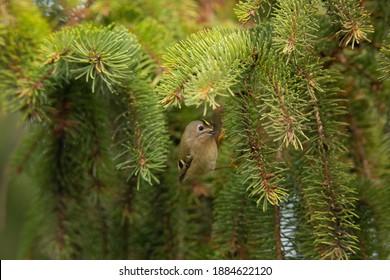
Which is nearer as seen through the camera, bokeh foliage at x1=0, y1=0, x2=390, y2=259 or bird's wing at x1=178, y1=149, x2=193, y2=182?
bokeh foliage at x1=0, y1=0, x2=390, y2=259

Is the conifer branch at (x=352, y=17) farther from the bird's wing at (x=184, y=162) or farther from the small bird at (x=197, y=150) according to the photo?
the bird's wing at (x=184, y=162)

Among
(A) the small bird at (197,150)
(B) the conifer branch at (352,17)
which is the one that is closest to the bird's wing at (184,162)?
(A) the small bird at (197,150)

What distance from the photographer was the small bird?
2277 millimetres

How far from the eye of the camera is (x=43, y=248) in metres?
2.52

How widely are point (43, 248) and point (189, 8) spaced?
136 cm

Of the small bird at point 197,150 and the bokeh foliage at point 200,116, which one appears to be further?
the small bird at point 197,150

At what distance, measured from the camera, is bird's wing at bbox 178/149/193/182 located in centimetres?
234

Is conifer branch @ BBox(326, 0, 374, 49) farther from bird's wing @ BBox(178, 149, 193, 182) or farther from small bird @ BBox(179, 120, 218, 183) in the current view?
bird's wing @ BBox(178, 149, 193, 182)

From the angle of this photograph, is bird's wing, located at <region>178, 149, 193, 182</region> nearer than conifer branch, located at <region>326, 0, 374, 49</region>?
No

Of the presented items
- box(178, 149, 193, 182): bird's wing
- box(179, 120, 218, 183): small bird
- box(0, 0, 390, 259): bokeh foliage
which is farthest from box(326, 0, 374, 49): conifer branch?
box(178, 149, 193, 182): bird's wing

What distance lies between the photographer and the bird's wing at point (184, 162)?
234cm

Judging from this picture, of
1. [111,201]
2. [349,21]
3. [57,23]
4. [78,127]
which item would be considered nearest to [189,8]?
[57,23]

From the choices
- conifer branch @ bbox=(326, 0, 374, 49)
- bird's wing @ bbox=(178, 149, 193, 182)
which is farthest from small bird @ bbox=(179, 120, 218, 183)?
conifer branch @ bbox=(326, 0, 374, 49)
